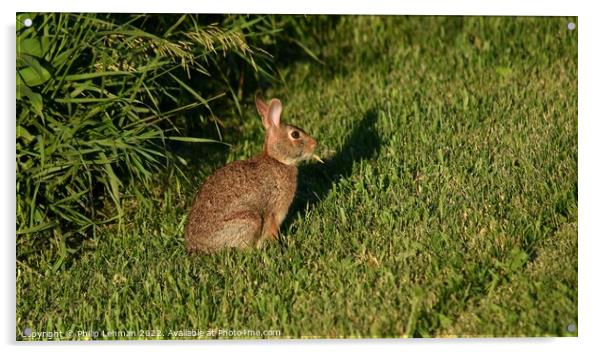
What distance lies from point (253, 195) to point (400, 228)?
910 mm

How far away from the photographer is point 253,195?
630 centimetres

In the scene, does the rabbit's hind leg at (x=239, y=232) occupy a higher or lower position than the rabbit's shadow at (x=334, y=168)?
lower

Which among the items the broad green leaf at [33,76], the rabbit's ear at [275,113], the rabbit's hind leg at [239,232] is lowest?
the rabbit's hind leg at [239,232]

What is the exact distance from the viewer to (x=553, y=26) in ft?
25.0

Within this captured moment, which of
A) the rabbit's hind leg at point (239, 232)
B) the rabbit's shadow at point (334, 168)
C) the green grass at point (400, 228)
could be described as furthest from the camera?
the rabbit's shadow at point (334, 168)

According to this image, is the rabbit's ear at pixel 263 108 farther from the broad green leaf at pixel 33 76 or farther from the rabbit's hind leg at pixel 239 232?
the broad green leaf at pixel 33 76

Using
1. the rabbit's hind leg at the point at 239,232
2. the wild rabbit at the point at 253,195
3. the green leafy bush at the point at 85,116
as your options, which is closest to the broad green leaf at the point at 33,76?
the green leafy bush at the point at 85,116

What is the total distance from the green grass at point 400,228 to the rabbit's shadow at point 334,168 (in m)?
0.01

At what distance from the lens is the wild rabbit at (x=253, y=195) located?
619 cm

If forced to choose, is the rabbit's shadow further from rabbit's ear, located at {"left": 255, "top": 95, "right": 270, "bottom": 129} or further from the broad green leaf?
the broad green leaf

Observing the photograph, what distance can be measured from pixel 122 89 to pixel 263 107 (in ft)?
2.95

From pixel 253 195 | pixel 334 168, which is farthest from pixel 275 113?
pixel 334 168

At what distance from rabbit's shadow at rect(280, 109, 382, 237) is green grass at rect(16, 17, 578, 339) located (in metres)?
0.01
